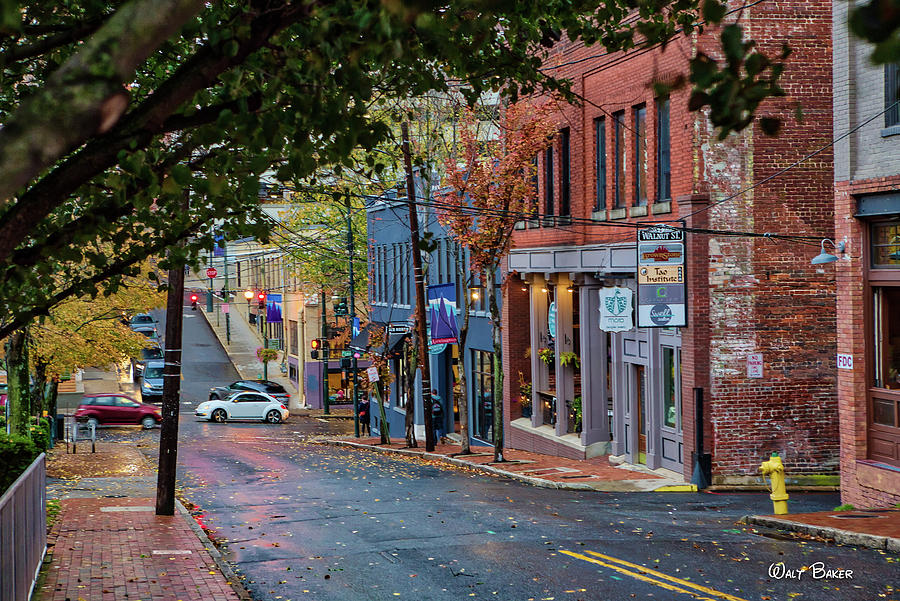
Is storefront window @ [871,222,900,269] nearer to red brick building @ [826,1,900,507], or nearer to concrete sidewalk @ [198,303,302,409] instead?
red brick building @ [826,1,900,507]

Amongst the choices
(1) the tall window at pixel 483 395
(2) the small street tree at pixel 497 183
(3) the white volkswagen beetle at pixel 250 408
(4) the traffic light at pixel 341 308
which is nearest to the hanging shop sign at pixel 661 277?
(2) the small street tree at pixel 497 183

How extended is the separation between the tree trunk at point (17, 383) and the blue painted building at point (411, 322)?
977 cm

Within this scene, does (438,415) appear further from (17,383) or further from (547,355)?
(17,383)

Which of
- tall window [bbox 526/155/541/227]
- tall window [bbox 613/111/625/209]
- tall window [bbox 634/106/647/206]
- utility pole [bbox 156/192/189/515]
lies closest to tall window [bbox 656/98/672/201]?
tall window [bbox 634/106/647/206]

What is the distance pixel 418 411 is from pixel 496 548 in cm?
2743

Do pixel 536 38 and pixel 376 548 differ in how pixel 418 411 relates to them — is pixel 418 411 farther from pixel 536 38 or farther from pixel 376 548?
pixel 536 38

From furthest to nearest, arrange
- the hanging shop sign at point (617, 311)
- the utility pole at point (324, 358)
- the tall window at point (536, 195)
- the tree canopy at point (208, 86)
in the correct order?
the utility pole at point (324, 358) → the tall window at point (536, 195) → the hanging shop sign at point (617, 311) → the tree canopy at point (208, 86)

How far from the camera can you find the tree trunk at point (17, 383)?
26.0m

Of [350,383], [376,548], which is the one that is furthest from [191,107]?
[350,383]

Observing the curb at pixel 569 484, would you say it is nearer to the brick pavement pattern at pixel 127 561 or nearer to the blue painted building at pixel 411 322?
the blue painted building at pixel 411 322

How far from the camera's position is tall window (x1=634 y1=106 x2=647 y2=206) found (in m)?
23.2

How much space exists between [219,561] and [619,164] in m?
14.7

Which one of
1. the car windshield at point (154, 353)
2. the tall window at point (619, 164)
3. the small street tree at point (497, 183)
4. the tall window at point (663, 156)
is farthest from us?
the car windshield at point (154, 353)

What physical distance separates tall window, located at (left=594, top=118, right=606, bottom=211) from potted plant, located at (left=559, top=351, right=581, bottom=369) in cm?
385
